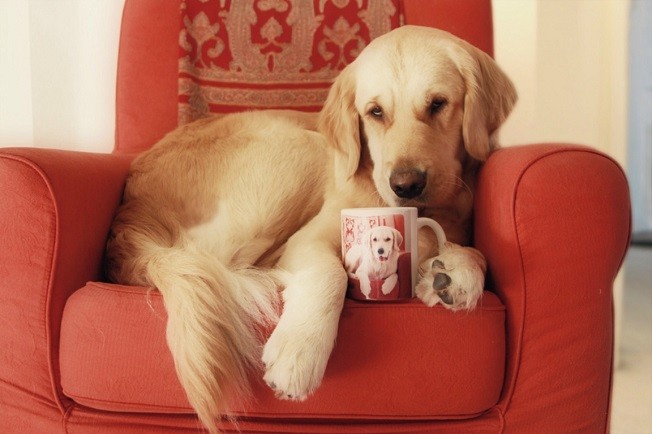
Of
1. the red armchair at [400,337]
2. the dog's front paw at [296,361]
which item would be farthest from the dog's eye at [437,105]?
the dog's front paw at [296,361]

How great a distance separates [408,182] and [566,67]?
4.91 ft

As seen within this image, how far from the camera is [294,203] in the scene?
1393mm

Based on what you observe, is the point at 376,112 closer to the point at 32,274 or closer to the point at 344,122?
the point at 344,122

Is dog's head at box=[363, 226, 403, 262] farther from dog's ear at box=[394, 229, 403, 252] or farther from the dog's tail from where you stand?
the dog's tail

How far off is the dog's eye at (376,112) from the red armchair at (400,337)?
1.12 feet

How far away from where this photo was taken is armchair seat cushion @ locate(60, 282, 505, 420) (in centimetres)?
95

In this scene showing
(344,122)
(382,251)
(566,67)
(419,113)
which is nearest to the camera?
(382,251)

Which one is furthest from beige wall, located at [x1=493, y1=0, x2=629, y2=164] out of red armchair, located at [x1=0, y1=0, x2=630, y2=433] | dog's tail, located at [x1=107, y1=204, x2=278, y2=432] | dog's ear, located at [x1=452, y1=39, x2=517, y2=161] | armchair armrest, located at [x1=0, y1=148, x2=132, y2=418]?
armchair armrest, located at [x1=0, y1=148, x2=132, y2=418]

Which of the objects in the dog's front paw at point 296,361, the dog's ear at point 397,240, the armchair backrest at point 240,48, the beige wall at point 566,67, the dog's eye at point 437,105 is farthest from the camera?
the beige wall at point 566,67

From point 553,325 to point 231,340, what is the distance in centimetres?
55

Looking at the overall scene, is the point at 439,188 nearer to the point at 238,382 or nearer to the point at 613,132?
the point at 238,382

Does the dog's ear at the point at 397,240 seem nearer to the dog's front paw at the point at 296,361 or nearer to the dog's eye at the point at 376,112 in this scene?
the dog's front paw at the point at 296,361

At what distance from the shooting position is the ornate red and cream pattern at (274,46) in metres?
1.89

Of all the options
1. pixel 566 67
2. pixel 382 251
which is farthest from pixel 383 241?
pixel 566 67
